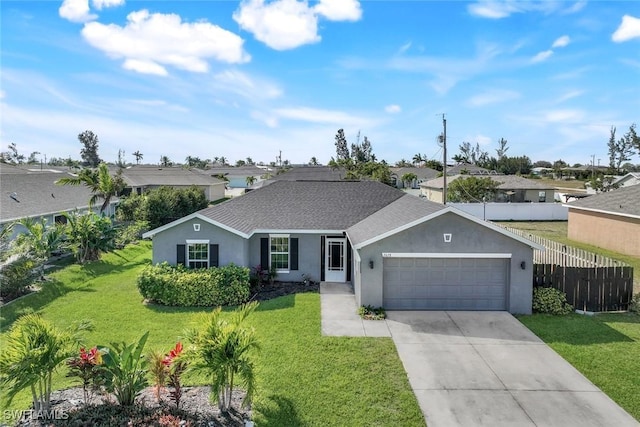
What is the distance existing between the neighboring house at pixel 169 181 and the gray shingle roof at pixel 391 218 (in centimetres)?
3545

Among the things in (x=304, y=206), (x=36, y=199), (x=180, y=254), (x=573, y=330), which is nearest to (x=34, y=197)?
(x=36, y=199)

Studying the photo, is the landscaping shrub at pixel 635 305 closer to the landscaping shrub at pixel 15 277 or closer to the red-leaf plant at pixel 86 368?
the red-leaf plant at pixel 86 368

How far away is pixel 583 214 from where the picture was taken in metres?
27.4

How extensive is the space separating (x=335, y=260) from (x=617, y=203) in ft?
61.8

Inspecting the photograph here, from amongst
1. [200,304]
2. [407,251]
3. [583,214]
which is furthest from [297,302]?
[583,214]

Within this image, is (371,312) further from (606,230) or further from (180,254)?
(606,230)

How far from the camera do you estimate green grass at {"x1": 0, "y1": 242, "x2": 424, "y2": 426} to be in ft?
26.5

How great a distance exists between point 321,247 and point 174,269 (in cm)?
615

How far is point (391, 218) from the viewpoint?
632 inches

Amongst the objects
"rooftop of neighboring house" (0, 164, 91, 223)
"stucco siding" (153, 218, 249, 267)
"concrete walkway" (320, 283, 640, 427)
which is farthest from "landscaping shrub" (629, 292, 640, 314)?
"rooftop of neighboring house" (0, 164, 91, 223)

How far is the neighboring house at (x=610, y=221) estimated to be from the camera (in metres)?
23.2

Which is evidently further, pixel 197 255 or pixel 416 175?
pixel 416 175

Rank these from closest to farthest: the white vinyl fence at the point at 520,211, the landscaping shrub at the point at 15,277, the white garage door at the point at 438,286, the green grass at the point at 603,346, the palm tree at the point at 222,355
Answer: the palm tree at the point at 222,355, the green grass at the point at 603,346, the white garage door at the point at 438,286, the landscaping shrub at the point at 15,277, the white vinyl fence at the point at 520,211

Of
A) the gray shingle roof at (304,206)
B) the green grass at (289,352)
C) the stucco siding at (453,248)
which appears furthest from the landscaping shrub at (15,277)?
the stucco siding at (453,248)
